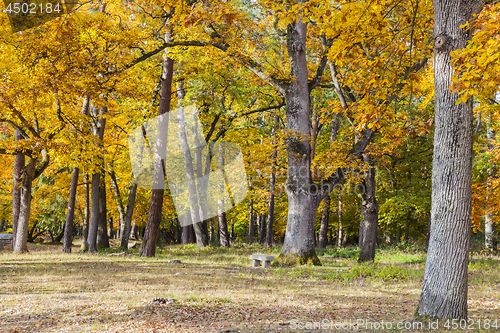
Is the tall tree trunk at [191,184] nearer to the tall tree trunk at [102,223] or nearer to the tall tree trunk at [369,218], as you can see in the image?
the tall tree trunk at [102,223]

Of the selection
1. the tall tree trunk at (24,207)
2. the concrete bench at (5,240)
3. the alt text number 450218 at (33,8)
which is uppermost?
the alt text number 450218 at (33,8)

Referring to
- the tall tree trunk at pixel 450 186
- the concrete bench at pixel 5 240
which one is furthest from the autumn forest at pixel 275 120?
the concrete bench at pixel 5 240

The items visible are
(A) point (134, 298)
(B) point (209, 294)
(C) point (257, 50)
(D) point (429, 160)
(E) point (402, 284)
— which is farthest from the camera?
(D) point (429, 160)

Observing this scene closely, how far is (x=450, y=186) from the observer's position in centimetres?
502

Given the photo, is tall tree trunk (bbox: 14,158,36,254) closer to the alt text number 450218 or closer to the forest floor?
the forest floor

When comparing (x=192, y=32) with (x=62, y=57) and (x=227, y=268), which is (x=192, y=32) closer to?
(x=62, y=57)

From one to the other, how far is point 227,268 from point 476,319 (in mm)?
7579

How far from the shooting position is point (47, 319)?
18.1 ft

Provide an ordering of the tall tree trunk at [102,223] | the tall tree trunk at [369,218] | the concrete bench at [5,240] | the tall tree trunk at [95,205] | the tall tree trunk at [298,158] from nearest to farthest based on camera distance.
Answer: the tall tree trunk at [298,158], the tall tree trunk at [369,218], the tall tree trunk at [95,205], the tall tree trunk at [102,223], the concrete bench at [5,240]

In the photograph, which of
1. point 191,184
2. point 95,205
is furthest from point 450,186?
point 191,184

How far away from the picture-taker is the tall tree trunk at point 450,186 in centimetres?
496

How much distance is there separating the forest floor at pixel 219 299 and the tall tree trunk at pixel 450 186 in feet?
1.22

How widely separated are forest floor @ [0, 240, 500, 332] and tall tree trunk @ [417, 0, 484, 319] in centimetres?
37

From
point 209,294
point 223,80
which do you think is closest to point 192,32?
point 223,80
